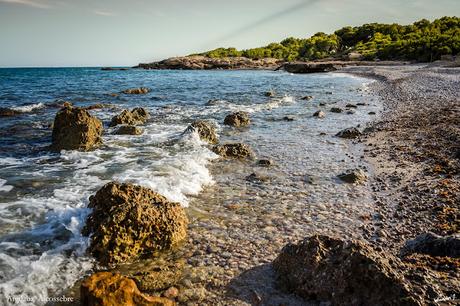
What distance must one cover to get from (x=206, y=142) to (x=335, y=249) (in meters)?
10.9

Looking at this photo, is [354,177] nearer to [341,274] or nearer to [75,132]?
[341,274]

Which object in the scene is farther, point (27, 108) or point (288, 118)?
point (27, 108)

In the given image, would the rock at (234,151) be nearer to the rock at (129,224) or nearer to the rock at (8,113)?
the rock at (129,224)

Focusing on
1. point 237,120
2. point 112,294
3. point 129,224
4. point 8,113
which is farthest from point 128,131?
point 112,294

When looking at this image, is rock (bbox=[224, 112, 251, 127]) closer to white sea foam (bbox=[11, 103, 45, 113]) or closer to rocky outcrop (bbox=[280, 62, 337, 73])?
white sea foam (bbox=[11, 103, 45, 113])

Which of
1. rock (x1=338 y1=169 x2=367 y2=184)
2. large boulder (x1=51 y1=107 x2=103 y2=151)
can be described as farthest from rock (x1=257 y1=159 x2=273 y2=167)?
large boulder (x1=51 y1=107 x2=103 y2=151)

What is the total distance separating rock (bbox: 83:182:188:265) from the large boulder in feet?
25.6

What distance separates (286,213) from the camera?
823 cm

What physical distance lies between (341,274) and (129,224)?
3925 mm

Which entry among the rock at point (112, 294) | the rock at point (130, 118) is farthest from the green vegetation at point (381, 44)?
the rock at point (112, 294)

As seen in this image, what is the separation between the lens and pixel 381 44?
4373 inches

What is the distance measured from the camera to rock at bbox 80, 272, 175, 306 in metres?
4.52

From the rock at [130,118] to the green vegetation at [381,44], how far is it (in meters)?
72.1

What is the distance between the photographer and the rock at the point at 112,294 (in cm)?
452
